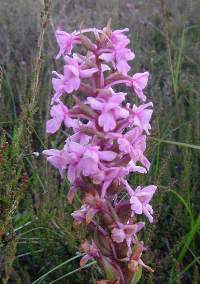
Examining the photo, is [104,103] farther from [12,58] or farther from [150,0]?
[150,0]

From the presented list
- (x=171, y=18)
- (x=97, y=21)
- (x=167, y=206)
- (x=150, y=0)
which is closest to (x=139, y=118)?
(x=167, y=206)

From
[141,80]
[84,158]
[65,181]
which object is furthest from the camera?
[65,181]

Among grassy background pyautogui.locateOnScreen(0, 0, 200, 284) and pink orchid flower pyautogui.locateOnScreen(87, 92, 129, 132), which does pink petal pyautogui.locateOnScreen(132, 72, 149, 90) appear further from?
grassy background pyautogui.locateOnScreen(0, 0, 200, 284)

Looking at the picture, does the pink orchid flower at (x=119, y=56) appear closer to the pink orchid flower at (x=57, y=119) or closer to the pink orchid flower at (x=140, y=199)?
the pink orchid flower at (x=57, y=119)

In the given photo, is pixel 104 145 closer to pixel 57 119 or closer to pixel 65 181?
pixel 57 119

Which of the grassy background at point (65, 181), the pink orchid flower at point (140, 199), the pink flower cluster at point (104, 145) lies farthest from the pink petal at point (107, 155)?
the grassy background at point (65, 181)

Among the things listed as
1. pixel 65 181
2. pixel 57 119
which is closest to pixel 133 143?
Answer: pixel 57 119

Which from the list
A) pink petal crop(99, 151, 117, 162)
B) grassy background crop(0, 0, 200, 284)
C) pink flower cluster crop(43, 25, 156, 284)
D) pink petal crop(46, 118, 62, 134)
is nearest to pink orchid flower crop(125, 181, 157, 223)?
pink flower cluster crop(43, 25, 156, 284)
